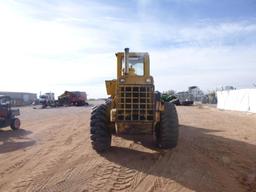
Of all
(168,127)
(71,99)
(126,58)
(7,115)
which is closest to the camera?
(168,127)

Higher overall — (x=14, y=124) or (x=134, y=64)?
(x=134, y=64)

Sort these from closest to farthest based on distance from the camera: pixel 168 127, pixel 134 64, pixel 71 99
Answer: pixel 168 127 → pixel 134 64 → pixel 71 99

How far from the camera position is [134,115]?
11391 mm

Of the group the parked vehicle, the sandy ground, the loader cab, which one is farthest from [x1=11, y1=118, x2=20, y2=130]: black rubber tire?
the loader cab

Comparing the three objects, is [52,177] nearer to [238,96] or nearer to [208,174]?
[208,174]

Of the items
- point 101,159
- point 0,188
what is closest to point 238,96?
point 101,159

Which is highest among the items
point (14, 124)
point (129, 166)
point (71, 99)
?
point (71, 99)

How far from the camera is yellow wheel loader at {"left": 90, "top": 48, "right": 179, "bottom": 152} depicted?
11.3m

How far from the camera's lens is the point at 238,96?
124 ft

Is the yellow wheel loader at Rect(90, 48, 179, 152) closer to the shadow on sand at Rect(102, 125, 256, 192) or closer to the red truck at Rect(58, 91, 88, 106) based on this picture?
the shadow on sand at Rect(102, 125, 256, 192)

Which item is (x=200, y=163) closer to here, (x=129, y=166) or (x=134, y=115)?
(x=129, y=166)

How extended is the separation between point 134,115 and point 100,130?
1145mm

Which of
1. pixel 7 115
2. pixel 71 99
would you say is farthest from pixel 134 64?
pixel 71 99

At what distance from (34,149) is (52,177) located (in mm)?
4367
